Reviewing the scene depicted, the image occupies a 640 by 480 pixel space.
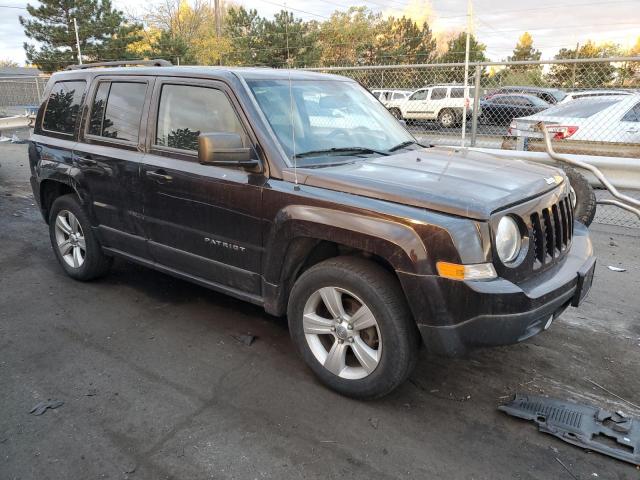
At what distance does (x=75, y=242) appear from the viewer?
4.99m

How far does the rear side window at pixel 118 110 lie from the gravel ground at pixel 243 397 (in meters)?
1.44

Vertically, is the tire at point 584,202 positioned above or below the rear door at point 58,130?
below

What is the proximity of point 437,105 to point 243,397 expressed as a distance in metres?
13.1

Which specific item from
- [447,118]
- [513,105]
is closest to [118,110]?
[447,118]

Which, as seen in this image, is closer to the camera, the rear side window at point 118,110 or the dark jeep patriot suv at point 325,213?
the dark jeep patriot suv at point 325,213

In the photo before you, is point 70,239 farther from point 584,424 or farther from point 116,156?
point 584,424

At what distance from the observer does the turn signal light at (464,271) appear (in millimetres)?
2672

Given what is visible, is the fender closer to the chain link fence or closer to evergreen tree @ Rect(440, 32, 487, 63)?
the chain link fence

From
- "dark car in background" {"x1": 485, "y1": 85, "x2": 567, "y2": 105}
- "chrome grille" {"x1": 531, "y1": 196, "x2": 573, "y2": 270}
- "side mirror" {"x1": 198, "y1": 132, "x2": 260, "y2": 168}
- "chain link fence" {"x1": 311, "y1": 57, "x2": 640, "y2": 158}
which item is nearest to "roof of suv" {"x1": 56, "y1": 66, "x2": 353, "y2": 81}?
"side mirror" {"x1": 198, "y1": 132, "x2": 260, "y2": 168}

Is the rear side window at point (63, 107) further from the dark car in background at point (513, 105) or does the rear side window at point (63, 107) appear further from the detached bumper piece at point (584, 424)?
the dark car in background at point (513, 105)

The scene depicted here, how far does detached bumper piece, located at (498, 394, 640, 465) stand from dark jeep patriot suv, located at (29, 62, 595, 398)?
48 cm

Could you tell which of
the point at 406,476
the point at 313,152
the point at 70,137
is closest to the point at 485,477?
the point at 406,476

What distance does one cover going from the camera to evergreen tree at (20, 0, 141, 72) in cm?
3481

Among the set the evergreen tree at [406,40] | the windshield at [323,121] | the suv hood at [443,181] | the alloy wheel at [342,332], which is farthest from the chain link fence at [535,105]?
the evergreen tree at [406,40]
